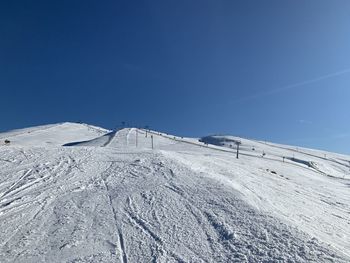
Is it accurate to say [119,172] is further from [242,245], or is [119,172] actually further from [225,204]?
[242,245]

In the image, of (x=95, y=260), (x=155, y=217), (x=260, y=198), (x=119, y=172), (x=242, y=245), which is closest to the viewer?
(x=95, y=260)

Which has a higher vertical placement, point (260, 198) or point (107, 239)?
point (260, 198)

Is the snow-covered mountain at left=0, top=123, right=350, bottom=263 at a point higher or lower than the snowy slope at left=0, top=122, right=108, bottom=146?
lower

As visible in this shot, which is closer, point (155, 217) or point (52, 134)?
point (155, 217)

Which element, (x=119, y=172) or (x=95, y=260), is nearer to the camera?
(x=95, y=260)

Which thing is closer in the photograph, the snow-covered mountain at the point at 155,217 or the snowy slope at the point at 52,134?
the snow-covered mountain at the point at 155,217

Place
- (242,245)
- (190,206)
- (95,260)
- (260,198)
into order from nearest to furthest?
(95,260)
(242,245)
(190,206)
(260,198)

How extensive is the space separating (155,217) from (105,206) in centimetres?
270

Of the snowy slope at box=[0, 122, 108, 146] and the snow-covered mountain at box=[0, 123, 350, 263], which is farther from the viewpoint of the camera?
the snowy slope at box=[0, 122, 108, 146]

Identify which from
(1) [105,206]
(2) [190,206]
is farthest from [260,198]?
(1) [105,206]

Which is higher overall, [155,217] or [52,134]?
[52,134]

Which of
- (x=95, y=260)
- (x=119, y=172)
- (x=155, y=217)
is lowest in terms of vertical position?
(x=95, y=260)

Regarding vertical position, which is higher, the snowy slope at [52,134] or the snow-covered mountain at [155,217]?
the snowy slope at [52,134]

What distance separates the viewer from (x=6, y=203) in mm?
16297
